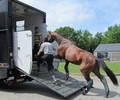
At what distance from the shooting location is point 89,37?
103 m

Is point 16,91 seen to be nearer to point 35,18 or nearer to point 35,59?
point 35,59

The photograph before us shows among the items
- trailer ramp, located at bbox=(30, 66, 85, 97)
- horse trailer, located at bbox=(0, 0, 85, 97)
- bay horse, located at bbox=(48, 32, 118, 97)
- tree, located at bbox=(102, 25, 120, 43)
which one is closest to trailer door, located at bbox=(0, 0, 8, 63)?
horse trailer, located at bbox=(0, 0, 85, 97)

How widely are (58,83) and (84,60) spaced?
127 cm

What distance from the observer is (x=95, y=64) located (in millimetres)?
9633

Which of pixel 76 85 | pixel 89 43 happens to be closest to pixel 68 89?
pixel 76 85

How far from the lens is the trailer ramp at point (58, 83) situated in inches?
360

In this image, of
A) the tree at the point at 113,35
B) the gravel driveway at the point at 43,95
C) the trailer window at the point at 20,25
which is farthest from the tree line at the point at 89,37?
the gravel driveway at the point at 43,95

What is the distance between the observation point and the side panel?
30.8ft

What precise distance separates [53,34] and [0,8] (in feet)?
7.27

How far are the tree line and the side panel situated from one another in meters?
85.3

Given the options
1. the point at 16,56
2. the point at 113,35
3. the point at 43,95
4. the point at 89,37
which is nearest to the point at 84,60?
the point at 43,95

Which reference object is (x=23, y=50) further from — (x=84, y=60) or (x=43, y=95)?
(x=84, y=60)

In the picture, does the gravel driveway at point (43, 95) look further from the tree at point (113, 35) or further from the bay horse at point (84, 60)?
the tree at point (113, 35)

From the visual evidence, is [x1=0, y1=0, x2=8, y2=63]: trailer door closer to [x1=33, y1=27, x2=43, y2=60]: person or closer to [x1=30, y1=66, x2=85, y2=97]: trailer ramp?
[x1=30, y1=66, x2=85, y2=97]: trailer ramp
